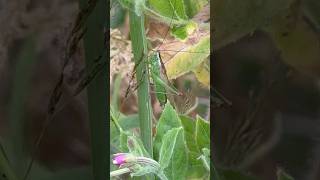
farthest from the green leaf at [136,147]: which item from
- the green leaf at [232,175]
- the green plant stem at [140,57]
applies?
the green leaf at [232,175]

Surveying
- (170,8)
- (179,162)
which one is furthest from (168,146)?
(170,8)

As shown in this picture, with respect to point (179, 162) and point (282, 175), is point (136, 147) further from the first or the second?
point (282, 175)

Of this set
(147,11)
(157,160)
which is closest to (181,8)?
(147,11)

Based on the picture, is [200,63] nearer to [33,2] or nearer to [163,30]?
[163,30]

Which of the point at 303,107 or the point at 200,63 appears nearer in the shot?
the point at 303,107

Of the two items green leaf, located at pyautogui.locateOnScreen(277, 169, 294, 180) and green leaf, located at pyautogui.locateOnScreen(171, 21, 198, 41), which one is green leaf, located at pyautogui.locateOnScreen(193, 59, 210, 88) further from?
green leaf, located at pyautogui.locateOnScreen(277, 169, 294, 180)
